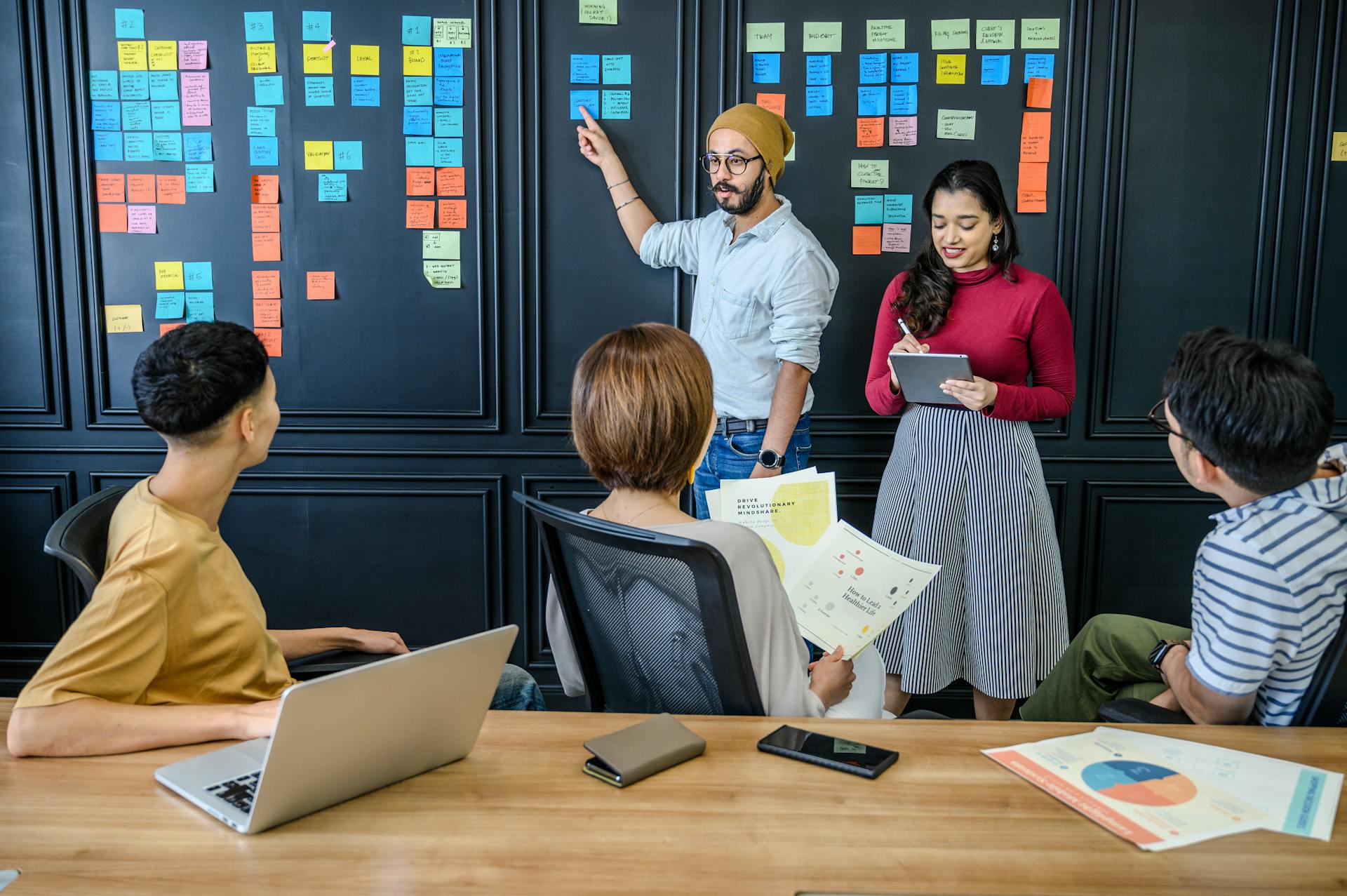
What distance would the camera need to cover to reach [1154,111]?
310 centimetres

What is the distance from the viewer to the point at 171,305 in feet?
10.6

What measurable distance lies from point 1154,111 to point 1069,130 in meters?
0.29

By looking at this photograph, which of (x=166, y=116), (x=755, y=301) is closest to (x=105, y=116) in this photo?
(x=166, y=116)

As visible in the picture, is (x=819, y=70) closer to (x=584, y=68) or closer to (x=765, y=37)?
(x=765, y=37)

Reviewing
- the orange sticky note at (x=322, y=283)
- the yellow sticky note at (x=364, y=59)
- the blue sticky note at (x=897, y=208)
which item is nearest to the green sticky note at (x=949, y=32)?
the blue sticky note at (x=897, y=208)

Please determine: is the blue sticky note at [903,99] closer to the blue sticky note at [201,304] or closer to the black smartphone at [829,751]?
the blue sticky note at [201,304]

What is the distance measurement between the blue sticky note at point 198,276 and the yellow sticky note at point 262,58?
2.14 feet

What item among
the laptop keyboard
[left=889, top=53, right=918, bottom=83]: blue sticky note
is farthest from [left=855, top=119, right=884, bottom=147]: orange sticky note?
the laptop keyboard

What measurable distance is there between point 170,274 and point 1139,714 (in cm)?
313

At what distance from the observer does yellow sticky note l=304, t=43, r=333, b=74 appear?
3.13 m

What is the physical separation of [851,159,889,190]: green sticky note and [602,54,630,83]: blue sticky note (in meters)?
0.39

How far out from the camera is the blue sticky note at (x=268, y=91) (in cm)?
314

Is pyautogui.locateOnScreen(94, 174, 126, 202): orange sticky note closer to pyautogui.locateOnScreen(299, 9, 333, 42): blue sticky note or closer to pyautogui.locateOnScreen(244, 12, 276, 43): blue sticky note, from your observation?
pyautogui.locateOnScreen(244, 12, 276, 43): blue sticky note

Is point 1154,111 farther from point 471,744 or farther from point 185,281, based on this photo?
point 185,281
